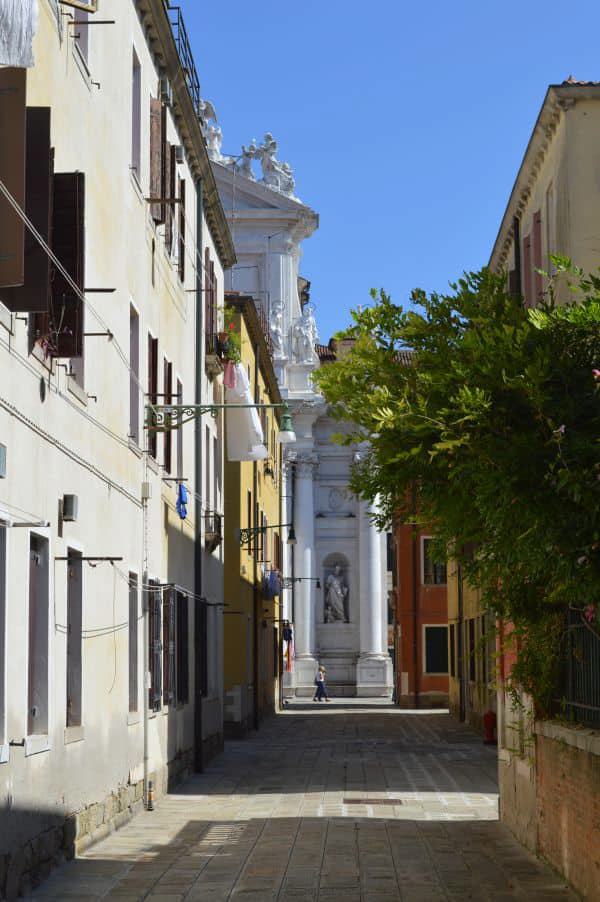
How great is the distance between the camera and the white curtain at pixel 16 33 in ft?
29.3

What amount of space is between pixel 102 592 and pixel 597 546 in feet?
24.7

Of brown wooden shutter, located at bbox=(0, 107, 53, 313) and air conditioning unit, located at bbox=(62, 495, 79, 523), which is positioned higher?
brown wooden shutter, located at bbox=(0, 107, 53, 313)

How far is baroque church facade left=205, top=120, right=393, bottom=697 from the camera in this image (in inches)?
2527

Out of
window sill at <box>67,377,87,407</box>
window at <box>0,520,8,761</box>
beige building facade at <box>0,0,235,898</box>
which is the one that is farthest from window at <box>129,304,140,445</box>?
window at <box>0,520,8,761</box>

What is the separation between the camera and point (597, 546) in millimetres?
9250

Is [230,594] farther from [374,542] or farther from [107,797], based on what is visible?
[374,542]

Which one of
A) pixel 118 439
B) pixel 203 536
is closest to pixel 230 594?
pixel 203 536

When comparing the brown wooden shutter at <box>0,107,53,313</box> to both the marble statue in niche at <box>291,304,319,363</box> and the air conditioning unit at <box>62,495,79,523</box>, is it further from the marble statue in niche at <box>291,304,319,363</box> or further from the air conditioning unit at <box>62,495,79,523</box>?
the marble statue in niche at <box>291,304,319,363</box>

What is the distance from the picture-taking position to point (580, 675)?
12.9m

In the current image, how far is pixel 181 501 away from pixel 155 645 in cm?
300

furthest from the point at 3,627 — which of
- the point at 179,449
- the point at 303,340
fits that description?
the point at 303,340

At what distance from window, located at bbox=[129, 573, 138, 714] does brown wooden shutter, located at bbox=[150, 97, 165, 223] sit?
16.1 feet

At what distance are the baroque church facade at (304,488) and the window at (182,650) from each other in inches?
1514

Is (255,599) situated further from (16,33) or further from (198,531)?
(16,33)
